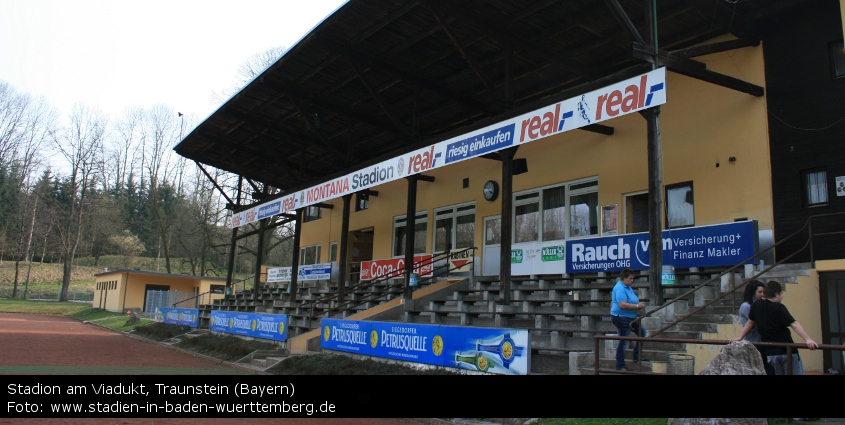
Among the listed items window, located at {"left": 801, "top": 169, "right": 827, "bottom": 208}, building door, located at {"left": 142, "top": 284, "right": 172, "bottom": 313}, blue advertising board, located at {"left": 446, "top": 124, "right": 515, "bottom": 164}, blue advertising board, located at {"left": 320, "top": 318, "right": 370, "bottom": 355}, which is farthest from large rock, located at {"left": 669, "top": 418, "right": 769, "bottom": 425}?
building door, located at {"left": 142, "top": 284, "right": 172, "bottom": 313}

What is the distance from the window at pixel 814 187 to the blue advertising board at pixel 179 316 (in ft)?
71.5

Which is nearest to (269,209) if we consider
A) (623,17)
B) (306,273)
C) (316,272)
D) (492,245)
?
(316,272)

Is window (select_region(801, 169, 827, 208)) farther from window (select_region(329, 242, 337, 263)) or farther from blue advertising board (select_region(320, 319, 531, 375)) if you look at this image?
window (select_region(329, 242, 337, 263))

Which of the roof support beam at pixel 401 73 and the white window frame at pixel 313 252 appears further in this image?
the white window frame at pixel 313 252

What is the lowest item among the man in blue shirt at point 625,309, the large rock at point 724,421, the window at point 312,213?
the large rock at point 724,421

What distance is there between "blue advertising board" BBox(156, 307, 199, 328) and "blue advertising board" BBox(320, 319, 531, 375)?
12683 mm

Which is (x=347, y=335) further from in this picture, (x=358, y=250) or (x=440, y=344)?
(x=358, y=250)

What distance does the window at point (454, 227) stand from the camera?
18969mm

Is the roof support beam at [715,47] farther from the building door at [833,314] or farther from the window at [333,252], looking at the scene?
→ the window at [333,252]

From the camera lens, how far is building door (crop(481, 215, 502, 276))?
1748cm

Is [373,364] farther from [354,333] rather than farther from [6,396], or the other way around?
[6,396]

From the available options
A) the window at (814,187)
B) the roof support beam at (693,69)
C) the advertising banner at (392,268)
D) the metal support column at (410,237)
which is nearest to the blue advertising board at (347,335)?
the metal support column at (410,237)

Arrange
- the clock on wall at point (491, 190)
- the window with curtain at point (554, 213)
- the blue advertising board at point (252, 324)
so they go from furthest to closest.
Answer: the clock on wall at point (491, 190) < the blue advertising board at point (252, 324) < the window with curtain at point (554, 213)

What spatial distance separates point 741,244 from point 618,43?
18.3ft
